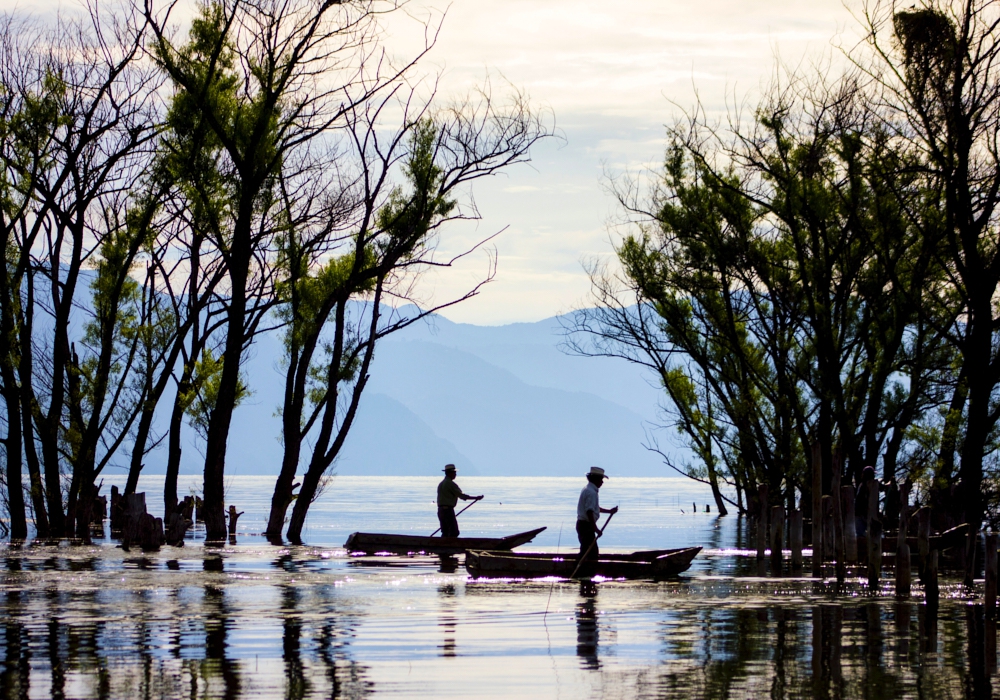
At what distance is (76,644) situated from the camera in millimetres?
14641

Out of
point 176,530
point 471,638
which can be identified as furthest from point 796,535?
point 176,530

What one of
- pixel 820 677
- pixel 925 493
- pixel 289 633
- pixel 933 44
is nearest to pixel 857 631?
pixel 820 677

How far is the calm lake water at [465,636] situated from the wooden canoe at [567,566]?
1.91 ft

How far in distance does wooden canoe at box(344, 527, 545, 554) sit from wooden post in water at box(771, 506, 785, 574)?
5642 millimetres

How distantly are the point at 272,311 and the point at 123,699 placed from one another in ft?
101

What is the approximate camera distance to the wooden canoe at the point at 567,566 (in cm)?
2425

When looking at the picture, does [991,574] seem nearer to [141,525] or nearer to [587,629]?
[587,629]

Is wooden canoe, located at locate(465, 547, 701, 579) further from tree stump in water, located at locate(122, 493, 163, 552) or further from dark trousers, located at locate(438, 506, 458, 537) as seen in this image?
tree stump in water, located at locate(122, 493, 163, 552)

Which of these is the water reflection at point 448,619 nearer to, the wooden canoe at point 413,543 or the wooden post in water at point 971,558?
the wooden post in water at point 971,558

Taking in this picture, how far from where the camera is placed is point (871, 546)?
22.1 m

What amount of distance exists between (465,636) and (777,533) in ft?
50.0

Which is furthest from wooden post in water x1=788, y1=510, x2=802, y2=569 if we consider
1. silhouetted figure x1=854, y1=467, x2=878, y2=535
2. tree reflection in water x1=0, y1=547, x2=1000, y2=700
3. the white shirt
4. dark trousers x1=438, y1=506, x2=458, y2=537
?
dark trousers x1=438, y1=506, x2=458, y2=537

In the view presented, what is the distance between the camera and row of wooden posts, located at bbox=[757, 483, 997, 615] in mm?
18734

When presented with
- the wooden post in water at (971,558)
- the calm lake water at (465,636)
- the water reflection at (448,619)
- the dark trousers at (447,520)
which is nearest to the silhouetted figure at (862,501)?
the calm lake water at (465,636)
